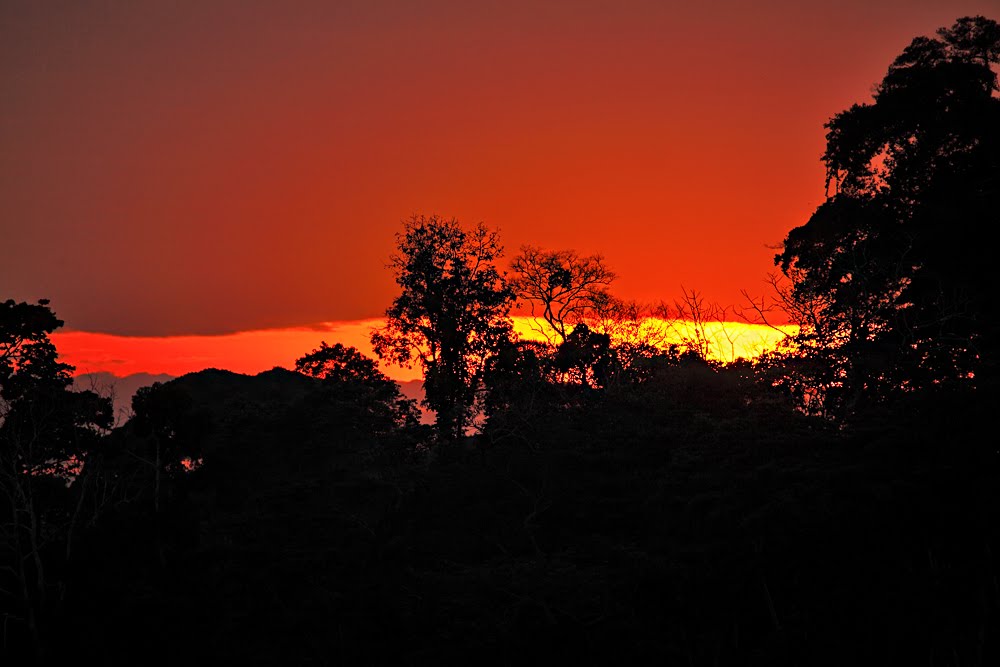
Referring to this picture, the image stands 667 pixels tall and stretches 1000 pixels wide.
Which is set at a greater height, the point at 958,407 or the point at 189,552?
the point at 958,407

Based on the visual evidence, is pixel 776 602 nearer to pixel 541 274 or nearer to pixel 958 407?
pixel 958 407

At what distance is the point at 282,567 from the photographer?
148 ft

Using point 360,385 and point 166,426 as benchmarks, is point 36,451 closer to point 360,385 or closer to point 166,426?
point 166,426

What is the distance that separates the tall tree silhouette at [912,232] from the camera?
39.3 metres

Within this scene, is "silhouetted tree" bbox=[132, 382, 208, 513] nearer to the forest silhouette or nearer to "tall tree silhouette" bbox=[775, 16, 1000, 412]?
the forest silhouette

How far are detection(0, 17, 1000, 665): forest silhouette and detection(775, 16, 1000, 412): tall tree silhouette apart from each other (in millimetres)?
119

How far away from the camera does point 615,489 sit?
45.8m

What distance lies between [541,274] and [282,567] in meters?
24.7

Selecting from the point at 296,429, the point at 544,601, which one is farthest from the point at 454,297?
the point at 544,601

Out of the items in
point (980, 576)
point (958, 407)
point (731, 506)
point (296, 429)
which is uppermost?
point (296, 429)

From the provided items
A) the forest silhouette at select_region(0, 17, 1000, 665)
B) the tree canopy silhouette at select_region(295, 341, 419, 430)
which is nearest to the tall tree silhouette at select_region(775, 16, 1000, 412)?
the forest silhouette at select_region(0, 17, 1000, 665)

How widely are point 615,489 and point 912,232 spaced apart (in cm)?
1732

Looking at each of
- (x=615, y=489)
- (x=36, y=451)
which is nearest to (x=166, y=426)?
(x=36, y=451)

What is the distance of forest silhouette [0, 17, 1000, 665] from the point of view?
30547mm
